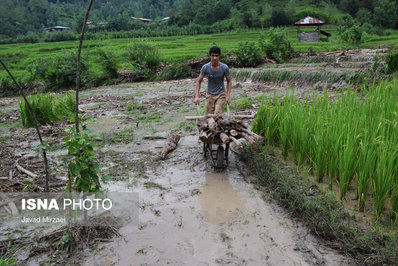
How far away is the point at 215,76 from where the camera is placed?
4.61 metres

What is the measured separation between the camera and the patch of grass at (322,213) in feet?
7.41

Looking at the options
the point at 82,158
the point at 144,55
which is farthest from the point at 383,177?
the point at 144,55

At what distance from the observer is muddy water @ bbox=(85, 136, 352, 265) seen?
96.7 inches

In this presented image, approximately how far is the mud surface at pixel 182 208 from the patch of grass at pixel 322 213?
4.7 inches

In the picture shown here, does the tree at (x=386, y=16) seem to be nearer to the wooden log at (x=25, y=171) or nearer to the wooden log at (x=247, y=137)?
the wooden log at (x=247, y=137)

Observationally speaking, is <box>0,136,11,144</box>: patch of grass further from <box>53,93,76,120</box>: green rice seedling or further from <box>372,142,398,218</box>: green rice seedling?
<box>372,142,398,218</box>: green rice seedling

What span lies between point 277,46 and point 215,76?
11.8m

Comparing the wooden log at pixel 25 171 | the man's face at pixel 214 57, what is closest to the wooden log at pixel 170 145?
the man's face at pixel 214 57

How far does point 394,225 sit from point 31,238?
311 cm

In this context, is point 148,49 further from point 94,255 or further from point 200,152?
point 94,255

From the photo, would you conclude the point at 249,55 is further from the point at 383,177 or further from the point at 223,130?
the point at 383,177

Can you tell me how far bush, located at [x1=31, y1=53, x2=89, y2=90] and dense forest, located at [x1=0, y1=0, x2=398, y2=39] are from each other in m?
27.5

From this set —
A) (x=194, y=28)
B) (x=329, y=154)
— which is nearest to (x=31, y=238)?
(x=329, y=154)

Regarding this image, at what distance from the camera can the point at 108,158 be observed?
4801mm
